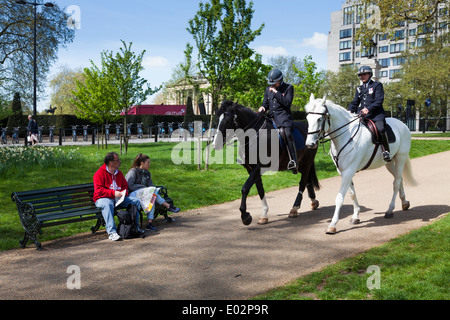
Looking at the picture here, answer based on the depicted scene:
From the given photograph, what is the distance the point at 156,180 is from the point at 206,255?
6628 mm

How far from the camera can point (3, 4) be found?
28.3 meters

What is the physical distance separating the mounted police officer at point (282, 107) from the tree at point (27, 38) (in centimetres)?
2696

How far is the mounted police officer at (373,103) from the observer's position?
7676 mm

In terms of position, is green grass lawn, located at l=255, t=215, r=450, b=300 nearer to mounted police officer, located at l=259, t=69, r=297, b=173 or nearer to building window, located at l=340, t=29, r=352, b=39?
mounted police officer, located at l=259, t=69, r=297, b=173

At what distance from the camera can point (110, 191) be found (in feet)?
23.9

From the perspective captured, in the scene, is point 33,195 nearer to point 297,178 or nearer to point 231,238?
point 231,238

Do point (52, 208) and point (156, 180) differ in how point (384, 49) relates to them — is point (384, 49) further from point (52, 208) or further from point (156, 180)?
point (52, 208)

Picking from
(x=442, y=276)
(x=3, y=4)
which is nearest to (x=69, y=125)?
(x=3, y=4)

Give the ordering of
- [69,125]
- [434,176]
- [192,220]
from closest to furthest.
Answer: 1. [192,220]
2. [434,176]
3. [69,125]

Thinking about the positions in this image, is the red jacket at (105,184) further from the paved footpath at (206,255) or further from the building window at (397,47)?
the building window at (397,47)

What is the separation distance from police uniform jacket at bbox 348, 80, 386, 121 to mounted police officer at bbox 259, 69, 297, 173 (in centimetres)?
141

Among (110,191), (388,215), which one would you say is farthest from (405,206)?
(110,191)

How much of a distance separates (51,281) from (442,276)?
4.67 metres
